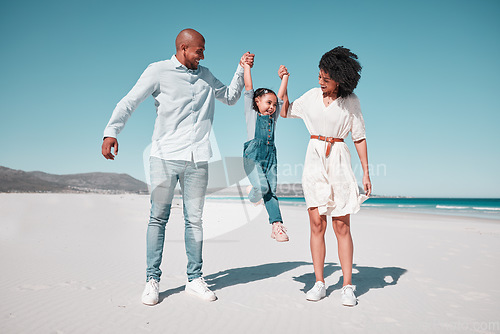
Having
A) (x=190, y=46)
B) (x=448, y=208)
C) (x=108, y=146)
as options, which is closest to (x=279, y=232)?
(x=108, y=146)

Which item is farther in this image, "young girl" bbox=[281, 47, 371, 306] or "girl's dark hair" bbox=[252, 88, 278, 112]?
"girl's dark hair" bbox=[252, 88, 278, 112]

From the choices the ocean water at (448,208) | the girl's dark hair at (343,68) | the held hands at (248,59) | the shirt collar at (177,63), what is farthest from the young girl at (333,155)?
the ocean water at (448,208)

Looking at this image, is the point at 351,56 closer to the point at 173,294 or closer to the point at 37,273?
the point at 173,294

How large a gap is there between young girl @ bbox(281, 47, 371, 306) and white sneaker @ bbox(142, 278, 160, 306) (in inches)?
58.8

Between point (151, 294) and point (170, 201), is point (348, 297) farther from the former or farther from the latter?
point (170, 201)

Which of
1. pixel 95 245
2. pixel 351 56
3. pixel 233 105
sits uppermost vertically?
pixel 351 56

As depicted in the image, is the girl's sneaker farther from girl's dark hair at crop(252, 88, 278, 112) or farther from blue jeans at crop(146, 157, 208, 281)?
girl's dark hair at crop(252, 88, 278, 112)

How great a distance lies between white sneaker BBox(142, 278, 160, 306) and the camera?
3252mm

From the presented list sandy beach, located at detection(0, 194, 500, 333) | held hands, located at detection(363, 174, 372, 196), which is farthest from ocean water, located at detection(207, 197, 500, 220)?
held hands, located at detection(363, 174, 372, 196)

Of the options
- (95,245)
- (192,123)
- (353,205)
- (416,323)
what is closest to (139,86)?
(192,123)

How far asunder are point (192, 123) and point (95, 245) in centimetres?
463

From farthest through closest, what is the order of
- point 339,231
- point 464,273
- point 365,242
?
point 365,242 → point 464,273 → point 339,231

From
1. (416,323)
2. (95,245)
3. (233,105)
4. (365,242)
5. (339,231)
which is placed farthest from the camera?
(365,242)

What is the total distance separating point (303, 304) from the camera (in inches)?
134
